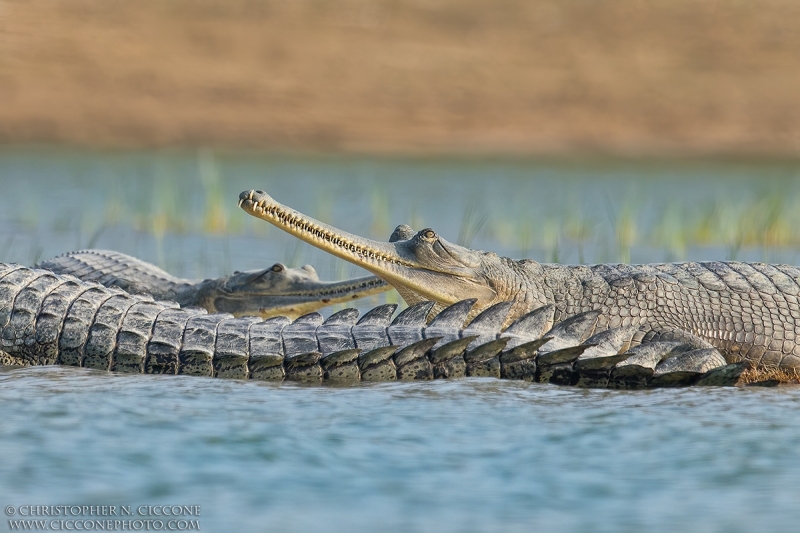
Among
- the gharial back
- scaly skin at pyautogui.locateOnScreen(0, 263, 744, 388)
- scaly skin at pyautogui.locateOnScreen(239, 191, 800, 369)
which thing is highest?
the gharial back

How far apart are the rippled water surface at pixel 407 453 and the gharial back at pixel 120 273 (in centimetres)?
211

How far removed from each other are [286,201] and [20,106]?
871cm

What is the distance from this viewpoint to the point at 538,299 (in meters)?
5.56

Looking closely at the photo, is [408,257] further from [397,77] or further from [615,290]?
[397,77]

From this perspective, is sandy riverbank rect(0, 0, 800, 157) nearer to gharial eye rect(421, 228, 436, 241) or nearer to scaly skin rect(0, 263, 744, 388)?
gharial eye rect(421, 228, 436, 241)

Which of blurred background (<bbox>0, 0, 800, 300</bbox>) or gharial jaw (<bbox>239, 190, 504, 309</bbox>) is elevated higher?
blurred background (<bbox>0, 0, 800, 300</bbox>)

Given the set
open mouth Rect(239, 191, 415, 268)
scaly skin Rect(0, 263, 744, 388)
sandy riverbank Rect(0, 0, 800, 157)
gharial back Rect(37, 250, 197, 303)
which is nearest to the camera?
scaly skin Rect(0, 263, 744, 388)

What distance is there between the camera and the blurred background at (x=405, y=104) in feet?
47.4

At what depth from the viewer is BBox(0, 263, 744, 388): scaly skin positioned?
15.1 ft

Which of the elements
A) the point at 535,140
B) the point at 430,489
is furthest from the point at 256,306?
the point at 535,140

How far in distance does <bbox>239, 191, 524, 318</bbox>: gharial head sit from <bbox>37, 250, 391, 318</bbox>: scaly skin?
1.51 ft

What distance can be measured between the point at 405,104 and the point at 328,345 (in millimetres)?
16797

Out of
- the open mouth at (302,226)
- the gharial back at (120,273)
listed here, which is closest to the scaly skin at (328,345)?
the open mouth at (302,226)

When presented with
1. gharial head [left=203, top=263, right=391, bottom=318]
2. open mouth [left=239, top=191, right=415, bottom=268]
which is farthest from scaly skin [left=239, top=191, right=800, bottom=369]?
gharial head [left=203, top=263, right=391, bottom=318]
